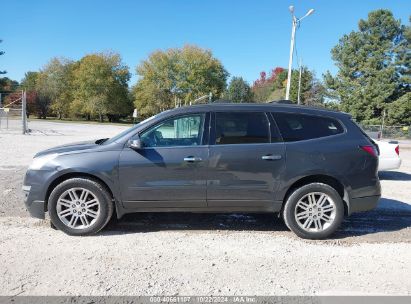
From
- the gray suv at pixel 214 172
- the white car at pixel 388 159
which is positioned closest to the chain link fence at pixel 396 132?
the white car at pixel 388 159

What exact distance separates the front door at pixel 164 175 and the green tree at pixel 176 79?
60172mm

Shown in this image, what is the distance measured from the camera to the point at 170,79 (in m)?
66.2

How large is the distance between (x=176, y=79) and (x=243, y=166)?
63.2 meters

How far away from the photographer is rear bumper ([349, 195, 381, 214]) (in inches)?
188

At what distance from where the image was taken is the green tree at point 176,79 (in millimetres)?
64938

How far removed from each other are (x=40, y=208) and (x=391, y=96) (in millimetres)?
46460

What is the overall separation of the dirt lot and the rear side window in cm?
140

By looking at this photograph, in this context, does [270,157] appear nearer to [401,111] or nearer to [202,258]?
[202,258]

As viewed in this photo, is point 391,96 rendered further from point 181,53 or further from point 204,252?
point 204,252

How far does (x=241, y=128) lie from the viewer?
4816 mm

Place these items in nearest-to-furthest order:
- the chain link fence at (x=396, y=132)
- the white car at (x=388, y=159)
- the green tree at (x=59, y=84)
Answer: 1. the white car at (x=388, y=159)
2. the chain link fence at (x=396, y=132)
3. the green tree at (x=59, y=84)

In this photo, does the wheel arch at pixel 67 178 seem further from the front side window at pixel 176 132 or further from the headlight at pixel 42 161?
the front side window at pixel 176 132

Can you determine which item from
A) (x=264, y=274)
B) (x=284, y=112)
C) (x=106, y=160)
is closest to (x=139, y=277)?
(x=264, y=274)

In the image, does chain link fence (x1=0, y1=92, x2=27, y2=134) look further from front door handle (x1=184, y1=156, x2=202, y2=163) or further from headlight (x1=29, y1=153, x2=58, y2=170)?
front door handle (x1=184, y1=156, x2=202, y2=163)
